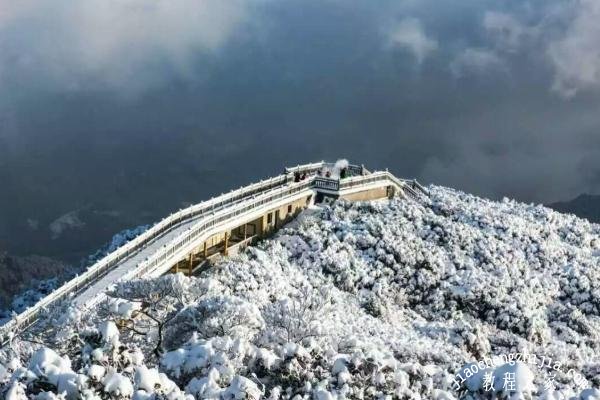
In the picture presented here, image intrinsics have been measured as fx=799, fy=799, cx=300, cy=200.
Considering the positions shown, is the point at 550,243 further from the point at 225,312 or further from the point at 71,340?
the point at 71,340

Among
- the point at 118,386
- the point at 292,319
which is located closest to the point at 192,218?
the point at 292,319

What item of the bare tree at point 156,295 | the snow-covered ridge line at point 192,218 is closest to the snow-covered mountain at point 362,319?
the bare tree at point 156,295

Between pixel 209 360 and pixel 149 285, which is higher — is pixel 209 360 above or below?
below

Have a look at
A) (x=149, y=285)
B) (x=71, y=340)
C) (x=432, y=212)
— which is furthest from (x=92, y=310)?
(x=432, y=212)

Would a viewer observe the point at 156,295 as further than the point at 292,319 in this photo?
Yes

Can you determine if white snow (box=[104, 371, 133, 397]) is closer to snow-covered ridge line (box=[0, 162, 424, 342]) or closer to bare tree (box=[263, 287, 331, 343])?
bare tree (box=[263, 287, 331, 343])

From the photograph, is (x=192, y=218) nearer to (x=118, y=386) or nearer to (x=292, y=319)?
(x=292, y=319)
